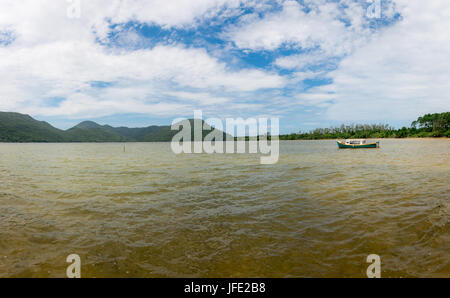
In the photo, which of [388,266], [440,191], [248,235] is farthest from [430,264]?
[440,191]

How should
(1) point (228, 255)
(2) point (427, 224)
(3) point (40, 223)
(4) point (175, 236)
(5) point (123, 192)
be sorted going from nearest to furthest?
1. (1) point (228, 255)
2. (4) point (175, 236)
3. (2) point (427, 224)
4. (3) point (40, 223)
5. (5) point (123, 192)

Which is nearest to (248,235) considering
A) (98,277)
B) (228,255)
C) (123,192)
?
(228,255)

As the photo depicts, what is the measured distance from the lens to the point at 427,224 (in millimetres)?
7371

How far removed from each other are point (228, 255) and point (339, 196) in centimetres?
806

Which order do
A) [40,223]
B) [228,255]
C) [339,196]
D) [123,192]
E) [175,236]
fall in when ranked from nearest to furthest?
[228,255], [175,236], [40,223], [339,196], [123,192]

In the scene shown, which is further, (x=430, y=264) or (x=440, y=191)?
(x=440, y=191)

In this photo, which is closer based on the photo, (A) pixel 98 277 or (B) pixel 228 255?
(A) pixel 98 277

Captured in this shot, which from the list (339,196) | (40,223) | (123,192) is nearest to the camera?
(40,223)

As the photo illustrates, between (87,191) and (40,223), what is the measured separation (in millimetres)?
5338

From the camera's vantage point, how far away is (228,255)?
575 centimetres

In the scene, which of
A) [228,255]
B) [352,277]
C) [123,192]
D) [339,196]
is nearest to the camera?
[352,277]

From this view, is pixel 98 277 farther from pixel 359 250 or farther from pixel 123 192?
pixel 123 192

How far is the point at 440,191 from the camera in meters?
11.7
